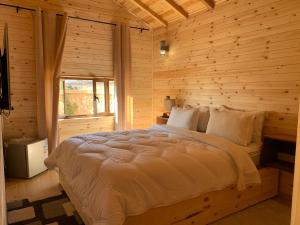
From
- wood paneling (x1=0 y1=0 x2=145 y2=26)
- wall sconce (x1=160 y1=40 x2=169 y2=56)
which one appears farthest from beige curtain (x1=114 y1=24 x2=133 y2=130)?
wall sconce (x1=160 y1=40 x2=169 y2=56)

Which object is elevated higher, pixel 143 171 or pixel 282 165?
pixel 143 171

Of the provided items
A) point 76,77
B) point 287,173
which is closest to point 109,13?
point 76,77

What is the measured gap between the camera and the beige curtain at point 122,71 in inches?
176

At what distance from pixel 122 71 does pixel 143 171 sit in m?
3.03

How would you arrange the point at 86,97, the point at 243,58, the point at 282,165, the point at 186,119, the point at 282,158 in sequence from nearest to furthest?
the point at 282,165
the point at 282,158
the point at 243,58
the point at 186,119
the point at 86,97

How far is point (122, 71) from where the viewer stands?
15.0 ft

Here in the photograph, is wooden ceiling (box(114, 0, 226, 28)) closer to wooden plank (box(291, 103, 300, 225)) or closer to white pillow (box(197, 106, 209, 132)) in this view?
white pillow (box(197, 106, 209, 132))

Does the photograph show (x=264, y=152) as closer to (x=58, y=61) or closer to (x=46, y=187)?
(x=46, y=187)

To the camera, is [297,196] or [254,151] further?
[254,151]

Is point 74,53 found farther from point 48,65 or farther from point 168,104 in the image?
point 168,104

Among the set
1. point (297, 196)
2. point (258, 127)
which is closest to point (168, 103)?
point (258, 127)

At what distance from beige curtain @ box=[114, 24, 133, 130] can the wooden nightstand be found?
2671mm

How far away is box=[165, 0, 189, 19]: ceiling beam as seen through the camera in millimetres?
3908

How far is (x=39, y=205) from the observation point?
256 centimetres
